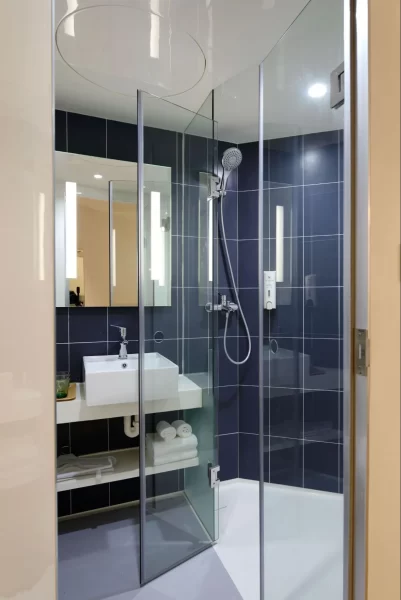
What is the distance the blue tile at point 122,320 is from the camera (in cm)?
215

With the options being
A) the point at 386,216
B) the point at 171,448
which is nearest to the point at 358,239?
the point at 386,216

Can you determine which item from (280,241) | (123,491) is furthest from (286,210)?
(123,491)

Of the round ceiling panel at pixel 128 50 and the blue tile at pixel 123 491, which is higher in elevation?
the round ceiling panel at pixel 128 50

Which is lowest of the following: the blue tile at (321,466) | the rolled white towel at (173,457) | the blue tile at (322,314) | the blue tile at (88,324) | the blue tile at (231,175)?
the rolled white towel at (173,457)

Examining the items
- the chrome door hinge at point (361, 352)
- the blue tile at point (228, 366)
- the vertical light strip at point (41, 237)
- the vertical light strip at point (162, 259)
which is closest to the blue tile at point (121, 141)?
the vertical light strip at point (162, 259)

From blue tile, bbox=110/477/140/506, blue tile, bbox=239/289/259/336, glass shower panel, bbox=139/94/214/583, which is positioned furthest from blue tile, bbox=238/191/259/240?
blue tile, bbox=110/477/140/506

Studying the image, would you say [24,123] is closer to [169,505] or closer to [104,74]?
[104,74]

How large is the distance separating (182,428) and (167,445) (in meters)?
0.12

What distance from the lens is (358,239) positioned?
2.55 ft

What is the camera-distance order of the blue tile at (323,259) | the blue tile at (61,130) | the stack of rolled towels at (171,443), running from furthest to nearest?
the blue tile at (61,130) → the stack of rolled towels at (171,443) → the blue tile at (323,259)

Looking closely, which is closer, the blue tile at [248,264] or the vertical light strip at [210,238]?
the vertical light strip at [210,238]

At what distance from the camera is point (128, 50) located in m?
1.50

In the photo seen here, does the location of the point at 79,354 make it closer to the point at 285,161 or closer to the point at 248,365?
the point at 248,365

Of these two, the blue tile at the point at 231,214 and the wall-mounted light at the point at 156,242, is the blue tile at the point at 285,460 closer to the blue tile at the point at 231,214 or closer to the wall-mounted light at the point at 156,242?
the wall-mounted light at the point at 156,242
